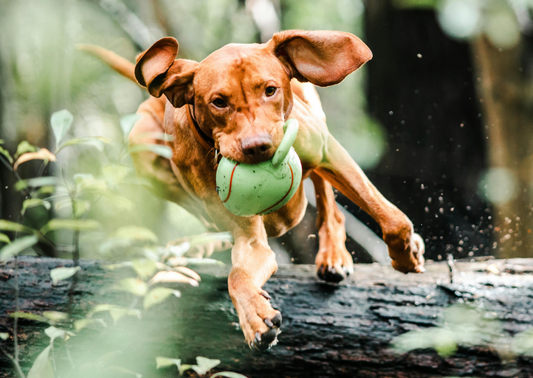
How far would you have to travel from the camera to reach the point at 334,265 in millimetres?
3131

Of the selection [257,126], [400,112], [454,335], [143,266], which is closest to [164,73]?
[257,126]

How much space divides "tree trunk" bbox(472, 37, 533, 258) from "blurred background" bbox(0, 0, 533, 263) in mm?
11

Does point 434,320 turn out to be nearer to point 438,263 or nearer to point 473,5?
point 438,263

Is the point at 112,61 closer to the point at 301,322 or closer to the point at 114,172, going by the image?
the point at 114,172

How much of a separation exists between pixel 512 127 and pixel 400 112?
47.0 inches

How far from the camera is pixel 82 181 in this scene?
177cm

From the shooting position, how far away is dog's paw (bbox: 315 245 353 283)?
3084mm

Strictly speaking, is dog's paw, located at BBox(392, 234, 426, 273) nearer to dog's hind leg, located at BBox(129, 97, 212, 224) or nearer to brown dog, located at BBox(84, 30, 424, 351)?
brown dog, located at BBox(84, 30, 424, 351)

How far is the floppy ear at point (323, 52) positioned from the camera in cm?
237

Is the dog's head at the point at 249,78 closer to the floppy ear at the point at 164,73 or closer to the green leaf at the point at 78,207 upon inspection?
the floppy ear at the point at 164,73

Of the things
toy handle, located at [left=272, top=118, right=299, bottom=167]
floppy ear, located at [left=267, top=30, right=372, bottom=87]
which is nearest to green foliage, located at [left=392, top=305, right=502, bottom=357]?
toy handle, located at [left=272, top=118, right=299, bottom=167]

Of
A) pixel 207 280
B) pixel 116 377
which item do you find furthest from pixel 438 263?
pixel 116 377

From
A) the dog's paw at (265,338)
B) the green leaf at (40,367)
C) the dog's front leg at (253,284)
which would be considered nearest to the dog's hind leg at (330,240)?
the dog's front leg at (253,284)

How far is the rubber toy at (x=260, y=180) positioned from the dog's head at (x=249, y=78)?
46mm
